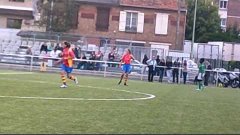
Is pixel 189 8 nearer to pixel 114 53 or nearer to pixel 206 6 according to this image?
pixel 206 6

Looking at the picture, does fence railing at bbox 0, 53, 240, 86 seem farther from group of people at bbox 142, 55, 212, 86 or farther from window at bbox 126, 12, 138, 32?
window at bbox 126, 12, 138, 32

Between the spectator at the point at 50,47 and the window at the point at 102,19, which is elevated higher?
the window at the point at 102,19

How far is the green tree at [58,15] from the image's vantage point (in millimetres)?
57406

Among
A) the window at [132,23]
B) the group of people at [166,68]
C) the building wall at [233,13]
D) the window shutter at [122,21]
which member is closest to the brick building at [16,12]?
the window shutter at [122,21]

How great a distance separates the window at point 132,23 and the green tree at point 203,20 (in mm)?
19356

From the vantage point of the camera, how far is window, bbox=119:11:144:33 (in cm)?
6109

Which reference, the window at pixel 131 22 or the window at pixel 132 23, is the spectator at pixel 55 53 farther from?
the window at pixel 131 22

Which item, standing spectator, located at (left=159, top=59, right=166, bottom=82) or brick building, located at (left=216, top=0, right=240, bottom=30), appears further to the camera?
brick building, located at (left=216, top=0, right=240, bottom=30)

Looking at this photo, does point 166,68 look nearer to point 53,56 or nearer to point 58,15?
point 53,56

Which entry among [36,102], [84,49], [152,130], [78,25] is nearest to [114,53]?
[84,49]

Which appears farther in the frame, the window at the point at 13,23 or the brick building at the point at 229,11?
the brick building at the point at 229,11

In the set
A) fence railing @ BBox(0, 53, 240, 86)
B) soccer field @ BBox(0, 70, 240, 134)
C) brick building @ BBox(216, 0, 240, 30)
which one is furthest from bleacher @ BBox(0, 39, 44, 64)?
brick building @ BBox(216, 0, 240, 30)

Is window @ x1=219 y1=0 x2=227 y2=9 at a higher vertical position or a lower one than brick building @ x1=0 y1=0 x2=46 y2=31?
higher

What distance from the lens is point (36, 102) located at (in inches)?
594
